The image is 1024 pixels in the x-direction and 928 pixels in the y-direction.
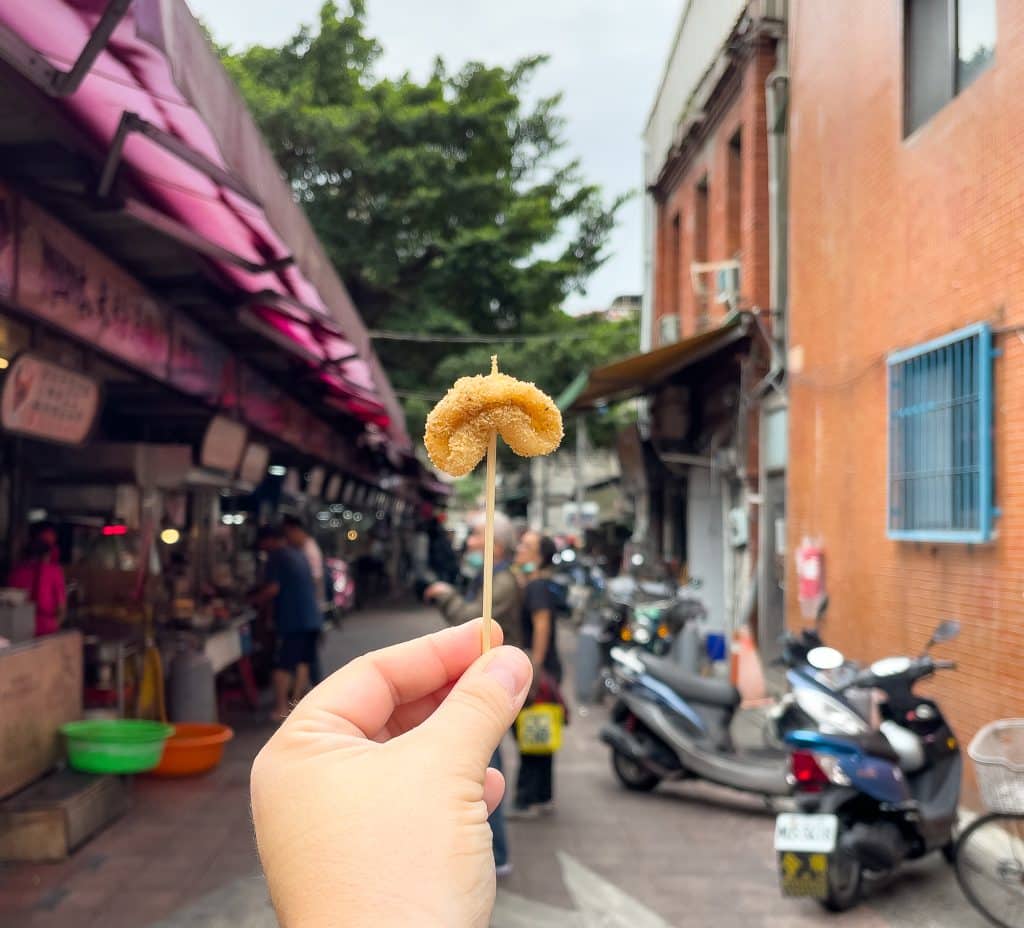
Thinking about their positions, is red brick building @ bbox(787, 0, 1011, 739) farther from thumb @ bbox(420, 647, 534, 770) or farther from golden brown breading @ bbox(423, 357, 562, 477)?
thumb @ bbox(420, 647, 534, 770)

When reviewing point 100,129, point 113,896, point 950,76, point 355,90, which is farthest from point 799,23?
point 355,90

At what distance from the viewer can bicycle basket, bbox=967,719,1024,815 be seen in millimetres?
4469

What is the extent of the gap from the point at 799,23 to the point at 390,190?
11.0 metres

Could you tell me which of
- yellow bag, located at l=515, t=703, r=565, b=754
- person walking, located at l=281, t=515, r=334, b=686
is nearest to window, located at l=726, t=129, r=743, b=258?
person walking, located at l=281, t=515, r=334, b=686

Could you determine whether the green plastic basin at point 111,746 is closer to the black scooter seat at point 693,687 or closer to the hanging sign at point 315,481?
the black scooter seat at point 693,687

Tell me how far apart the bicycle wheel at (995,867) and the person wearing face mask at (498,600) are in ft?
7.49

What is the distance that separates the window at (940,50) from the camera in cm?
718

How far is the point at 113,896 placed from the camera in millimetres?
5359

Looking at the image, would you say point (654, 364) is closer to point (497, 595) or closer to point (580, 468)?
point (497, 595)

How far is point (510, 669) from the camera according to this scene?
156 centimetres

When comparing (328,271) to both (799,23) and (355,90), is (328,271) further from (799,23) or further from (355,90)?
(355,90)

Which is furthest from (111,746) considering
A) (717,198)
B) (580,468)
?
(580,468)

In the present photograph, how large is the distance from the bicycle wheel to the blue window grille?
2308 mm

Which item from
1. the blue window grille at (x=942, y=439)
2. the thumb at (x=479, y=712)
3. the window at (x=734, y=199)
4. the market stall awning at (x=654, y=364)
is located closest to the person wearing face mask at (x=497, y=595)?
the blue window grille at (x=942, y=439)
